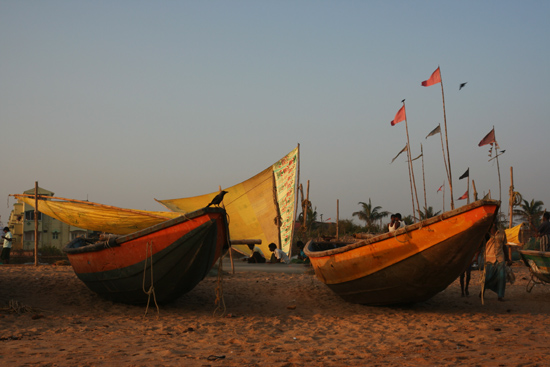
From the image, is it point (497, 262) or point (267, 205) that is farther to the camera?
point (267, 205)

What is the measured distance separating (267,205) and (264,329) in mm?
14475

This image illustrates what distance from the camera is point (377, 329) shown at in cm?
658

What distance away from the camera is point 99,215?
12.6m

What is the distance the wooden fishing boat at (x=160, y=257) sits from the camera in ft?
23.3

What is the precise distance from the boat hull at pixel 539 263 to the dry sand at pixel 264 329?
0.47 m

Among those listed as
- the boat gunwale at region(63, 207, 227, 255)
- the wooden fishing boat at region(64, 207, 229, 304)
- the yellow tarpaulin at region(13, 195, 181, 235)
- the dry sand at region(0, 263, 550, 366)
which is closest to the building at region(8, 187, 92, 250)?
the yellow tarpaulin at region(13, 195, 181, 235)

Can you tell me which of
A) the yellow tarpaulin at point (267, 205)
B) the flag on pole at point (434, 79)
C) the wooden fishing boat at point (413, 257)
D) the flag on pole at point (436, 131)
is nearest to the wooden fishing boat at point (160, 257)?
the wooden fishing boat at point (413, 257)

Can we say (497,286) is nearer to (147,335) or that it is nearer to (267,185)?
(147,335)

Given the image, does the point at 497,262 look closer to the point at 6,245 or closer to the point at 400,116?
the point at 400,116

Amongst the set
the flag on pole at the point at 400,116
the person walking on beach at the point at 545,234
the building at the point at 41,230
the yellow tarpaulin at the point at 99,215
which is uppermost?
the flag on pole at the point at 400,116

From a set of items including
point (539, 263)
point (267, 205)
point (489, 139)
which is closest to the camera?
point (539, 263)

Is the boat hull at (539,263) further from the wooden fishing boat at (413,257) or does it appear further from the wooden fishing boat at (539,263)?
the wooden fishing boat at (413,257)

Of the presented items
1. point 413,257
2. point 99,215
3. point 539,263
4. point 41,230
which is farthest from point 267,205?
point 41,230

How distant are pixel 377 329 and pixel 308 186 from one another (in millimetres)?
15644
